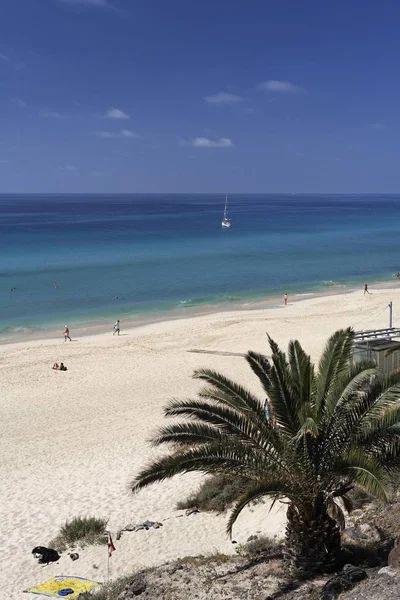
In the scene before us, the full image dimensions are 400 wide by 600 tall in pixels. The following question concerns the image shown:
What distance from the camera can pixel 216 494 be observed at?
37.8 ft

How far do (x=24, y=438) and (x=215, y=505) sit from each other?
786cm

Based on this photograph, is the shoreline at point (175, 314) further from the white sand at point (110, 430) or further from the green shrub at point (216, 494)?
the green shrub at point (216, 494)

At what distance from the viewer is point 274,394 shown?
24.8ft

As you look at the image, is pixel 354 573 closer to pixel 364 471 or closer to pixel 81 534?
pixel 364 471

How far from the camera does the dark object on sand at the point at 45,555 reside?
1016 cm

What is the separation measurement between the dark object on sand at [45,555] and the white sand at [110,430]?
5.6 inches

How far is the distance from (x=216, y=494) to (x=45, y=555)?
3305 mm

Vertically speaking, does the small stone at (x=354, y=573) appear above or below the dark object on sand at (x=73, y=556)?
above

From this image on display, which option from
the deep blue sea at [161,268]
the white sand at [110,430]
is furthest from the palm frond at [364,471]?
the deep blue sea at [161,268]

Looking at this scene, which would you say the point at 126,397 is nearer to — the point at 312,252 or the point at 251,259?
the point at 251,259

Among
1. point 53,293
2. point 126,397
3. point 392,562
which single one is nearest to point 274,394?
point 392,562

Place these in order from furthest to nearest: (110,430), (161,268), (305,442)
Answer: (161,268)
(110,430)
(305,442)

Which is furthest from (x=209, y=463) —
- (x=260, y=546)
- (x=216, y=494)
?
(x=216, y=494)

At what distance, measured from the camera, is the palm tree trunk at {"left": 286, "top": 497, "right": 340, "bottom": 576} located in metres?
7.33
